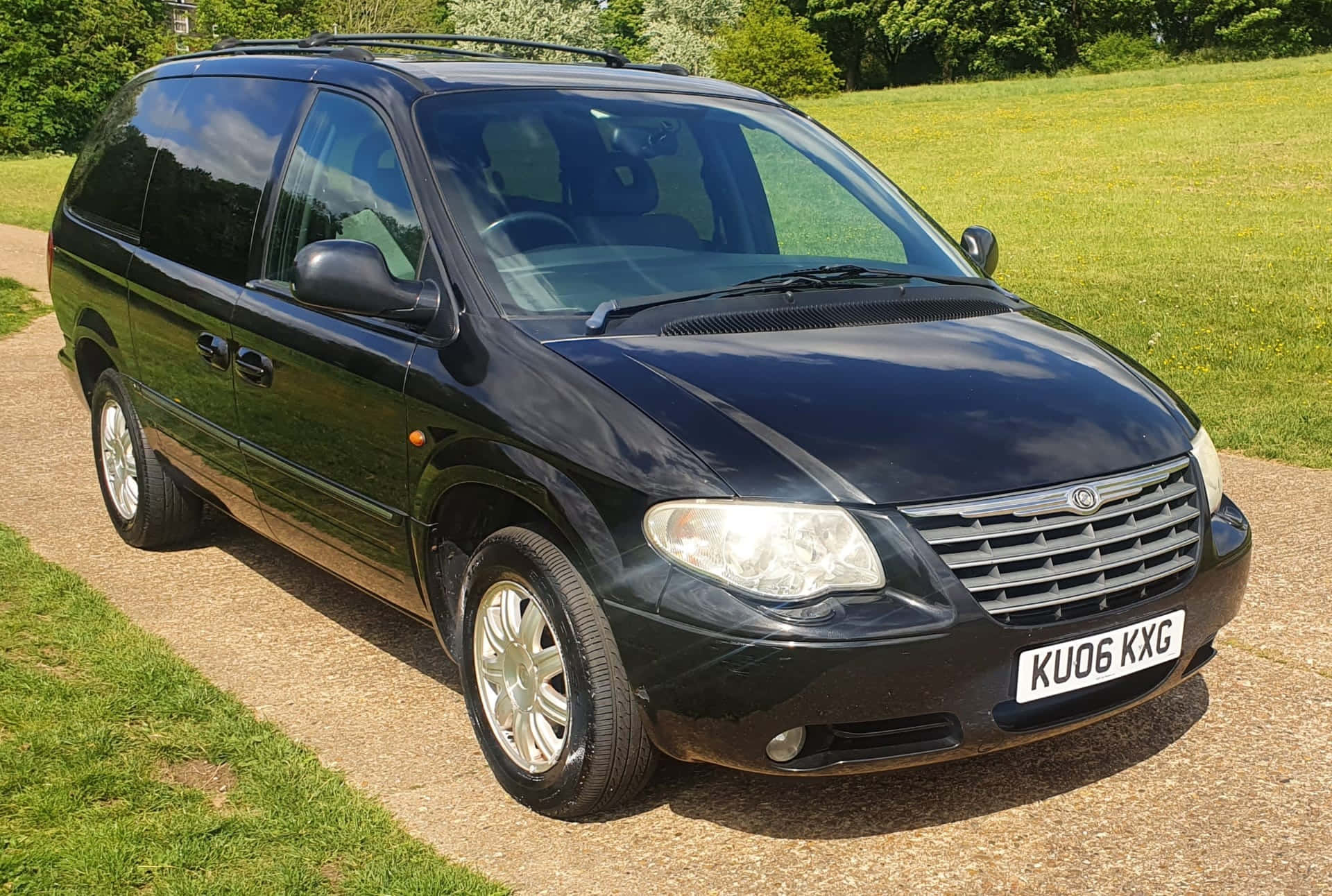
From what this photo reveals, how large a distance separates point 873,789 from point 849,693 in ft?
2.59

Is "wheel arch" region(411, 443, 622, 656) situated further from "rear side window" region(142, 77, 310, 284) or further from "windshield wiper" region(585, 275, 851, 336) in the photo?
"rear side window" region(142, 77, 310, 284)

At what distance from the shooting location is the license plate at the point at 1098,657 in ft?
10.7

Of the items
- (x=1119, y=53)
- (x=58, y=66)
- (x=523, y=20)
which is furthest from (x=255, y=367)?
(x=523, y=20)

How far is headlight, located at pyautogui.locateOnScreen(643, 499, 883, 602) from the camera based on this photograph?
3.11 m

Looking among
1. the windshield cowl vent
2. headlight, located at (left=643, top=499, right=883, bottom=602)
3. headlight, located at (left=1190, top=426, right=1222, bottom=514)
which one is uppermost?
the windshield cowl vent

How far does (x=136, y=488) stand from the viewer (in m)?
5.90

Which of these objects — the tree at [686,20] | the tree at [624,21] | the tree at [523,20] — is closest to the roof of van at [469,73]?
the tree at [523,20]

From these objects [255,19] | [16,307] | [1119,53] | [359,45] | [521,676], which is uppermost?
[359,45]

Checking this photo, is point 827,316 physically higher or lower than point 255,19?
higher

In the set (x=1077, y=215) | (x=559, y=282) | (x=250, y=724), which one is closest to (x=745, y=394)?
(x=559, y=282)

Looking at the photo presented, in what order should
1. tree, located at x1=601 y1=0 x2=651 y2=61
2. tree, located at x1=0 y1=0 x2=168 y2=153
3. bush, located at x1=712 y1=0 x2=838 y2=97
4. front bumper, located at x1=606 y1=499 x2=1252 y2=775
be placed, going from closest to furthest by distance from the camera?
front bumper, located at x1=606 y1=499 x2=1252 y2=775
tree, located at x1=0 y1=0 x2=168 y2=153
bush, located at x1=712 y1=0 x2=838 y2=97
tree, located at x1=601 y1=0 x2=651 y2=61

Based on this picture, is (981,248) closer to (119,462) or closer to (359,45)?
(359,45)

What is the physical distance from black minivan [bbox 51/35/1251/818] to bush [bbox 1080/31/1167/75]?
59314 millimetres

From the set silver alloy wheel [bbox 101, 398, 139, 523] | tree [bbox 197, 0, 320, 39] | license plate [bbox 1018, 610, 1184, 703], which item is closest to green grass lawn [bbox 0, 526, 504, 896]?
silver alloy wheel [bbox 101, 398, 139, 523]
